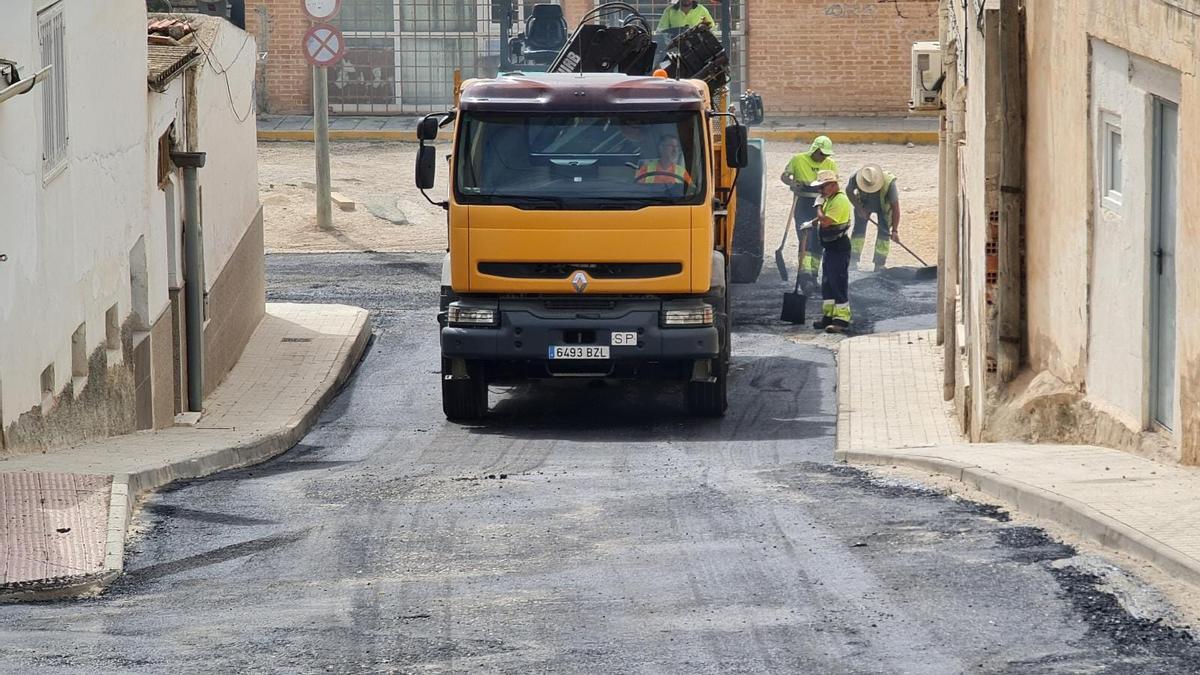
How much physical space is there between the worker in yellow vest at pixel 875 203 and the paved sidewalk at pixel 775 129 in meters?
8.78

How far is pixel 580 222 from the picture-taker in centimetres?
1444

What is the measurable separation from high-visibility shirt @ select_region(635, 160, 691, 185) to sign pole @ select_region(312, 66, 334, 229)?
11.0 metres

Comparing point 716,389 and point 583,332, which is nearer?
point 583,332

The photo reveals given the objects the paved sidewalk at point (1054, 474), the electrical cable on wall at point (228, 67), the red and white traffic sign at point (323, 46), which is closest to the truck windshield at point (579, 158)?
the paved sidewalk at point (1054, 474)

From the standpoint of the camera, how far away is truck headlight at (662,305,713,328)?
48.1 ft

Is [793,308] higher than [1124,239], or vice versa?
[1124,239]

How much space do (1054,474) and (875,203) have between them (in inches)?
502

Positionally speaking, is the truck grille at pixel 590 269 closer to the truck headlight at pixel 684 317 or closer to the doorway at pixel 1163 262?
the truck headlight at pixel 684 317

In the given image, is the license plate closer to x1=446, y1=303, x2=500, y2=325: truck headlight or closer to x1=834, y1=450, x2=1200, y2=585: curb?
x1=446, y1=303, x2=500, y2=325: truck headlight

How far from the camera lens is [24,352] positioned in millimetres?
11180

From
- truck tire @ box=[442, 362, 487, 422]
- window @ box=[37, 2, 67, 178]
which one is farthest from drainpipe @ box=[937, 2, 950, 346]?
window @ box=[37, 2, 67, 178]

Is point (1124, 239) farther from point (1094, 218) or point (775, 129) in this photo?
point (775, 129)

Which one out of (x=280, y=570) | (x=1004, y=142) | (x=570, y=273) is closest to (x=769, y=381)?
(x=570, y=273)

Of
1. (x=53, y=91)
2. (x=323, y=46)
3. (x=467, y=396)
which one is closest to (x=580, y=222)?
(x=467, y=396)
